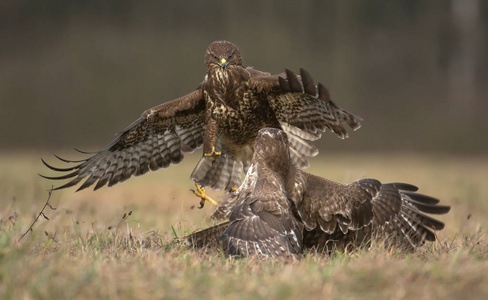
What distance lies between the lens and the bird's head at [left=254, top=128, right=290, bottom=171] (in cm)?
511

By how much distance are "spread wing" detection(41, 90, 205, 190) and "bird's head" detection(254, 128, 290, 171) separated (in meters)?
1.14

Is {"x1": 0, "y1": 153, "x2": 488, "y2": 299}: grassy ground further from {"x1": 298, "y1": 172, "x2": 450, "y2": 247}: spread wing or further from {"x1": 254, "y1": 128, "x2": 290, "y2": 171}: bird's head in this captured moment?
{"x1": 254, "y1": 128, "x2": 290, "y2": 171}: bird's head

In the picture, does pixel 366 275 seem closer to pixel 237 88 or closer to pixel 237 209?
pixel 237 209

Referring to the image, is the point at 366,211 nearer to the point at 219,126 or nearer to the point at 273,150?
the point at 273,150

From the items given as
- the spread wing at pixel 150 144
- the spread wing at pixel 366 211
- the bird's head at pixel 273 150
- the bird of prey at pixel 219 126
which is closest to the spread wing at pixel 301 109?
the bird of prey at pixel 219 126

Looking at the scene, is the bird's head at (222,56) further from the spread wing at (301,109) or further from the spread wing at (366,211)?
the spread wing at (366,211)

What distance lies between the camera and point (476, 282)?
346cm

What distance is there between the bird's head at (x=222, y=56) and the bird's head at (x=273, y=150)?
41.6 inches

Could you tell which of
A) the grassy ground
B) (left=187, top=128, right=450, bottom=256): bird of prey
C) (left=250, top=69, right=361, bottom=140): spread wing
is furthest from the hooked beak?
the grassy ground

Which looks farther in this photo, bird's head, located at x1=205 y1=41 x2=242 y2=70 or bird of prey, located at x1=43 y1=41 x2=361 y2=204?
bird's head, located at x1=205 y1=41 x2=242 y2=70

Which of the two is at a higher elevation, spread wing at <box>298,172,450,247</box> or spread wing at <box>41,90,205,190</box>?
spread wing at <box>41,90,205,190</box>

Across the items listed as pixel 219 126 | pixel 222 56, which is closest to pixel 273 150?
pixel 219 126

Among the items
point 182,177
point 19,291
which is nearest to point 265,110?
point 19,291

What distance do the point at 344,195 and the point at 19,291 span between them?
8.80 ft
